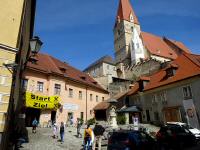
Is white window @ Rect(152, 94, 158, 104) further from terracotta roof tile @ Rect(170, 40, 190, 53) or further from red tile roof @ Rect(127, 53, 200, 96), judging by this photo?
terracotta roof tile @ Rect(170, 40, 190, 53)

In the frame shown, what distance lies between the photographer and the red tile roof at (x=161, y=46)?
72.5 metres

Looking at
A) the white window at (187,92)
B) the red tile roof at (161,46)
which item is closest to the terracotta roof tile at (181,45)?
the red tile roof at (161,46)

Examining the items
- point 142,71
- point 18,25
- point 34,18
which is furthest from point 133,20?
point 18,25

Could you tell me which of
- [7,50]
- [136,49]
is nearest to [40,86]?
[7,50]

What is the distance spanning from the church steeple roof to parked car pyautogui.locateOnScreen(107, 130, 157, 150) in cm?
7981

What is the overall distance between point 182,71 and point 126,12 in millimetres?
66480

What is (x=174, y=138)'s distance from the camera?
15328 mm

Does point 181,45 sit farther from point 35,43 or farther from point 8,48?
point 8,48

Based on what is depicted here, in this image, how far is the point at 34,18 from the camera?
1644 cm

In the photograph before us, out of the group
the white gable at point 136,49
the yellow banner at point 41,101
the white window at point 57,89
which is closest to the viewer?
the yellow banner at point 41,101

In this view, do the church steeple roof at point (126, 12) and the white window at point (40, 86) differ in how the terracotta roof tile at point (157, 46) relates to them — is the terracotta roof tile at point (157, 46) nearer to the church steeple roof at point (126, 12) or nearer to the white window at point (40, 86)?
the church steeple roof at point (126, 12)

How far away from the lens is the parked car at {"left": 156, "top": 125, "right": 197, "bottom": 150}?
15.3m

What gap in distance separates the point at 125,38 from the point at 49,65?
55729mm

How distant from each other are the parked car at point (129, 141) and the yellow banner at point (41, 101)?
17.7 meters
